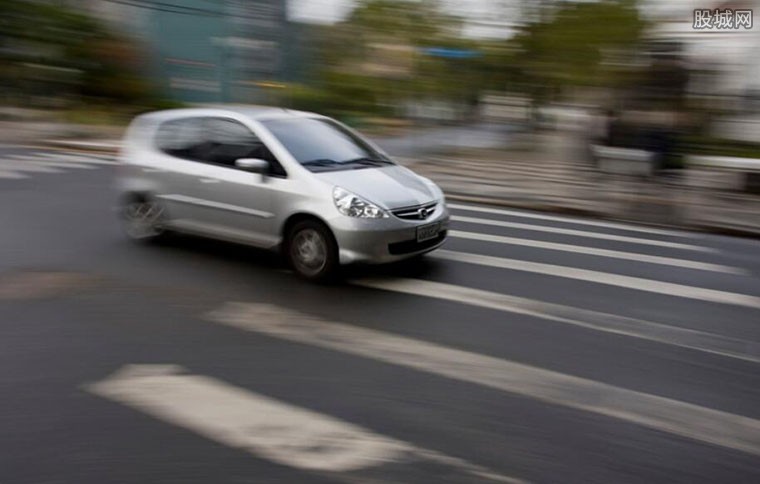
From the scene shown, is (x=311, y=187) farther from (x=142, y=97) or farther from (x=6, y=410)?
(x=142, y=97)

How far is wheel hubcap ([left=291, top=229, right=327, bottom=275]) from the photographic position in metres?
7.43

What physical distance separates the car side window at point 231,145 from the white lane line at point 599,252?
10.1 feet

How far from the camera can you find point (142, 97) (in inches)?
1163

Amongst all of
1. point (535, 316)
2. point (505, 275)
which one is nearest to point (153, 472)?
point (535, 316)

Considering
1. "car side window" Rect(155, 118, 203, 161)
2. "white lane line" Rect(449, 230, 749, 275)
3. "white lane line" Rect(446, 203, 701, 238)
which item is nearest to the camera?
"car side window" Rect(155, 118, 203, 161)

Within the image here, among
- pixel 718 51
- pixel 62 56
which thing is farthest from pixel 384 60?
pixel 62 56

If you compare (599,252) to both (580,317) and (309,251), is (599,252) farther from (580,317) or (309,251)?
(309,251)

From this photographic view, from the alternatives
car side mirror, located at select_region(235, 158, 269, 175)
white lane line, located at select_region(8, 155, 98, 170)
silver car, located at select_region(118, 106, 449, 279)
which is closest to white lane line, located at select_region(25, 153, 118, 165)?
white lane line, located at select_region(8, 155, 98, 170)

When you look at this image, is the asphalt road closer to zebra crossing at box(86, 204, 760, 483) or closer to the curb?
zebra crossing at box(86, 204, 760, 483)

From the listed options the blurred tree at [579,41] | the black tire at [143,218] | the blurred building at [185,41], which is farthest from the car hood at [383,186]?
the blurred building at [185,41]

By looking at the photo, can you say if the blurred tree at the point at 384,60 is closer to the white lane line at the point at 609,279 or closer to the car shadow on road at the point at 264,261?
the white lane line at the point at 609,279

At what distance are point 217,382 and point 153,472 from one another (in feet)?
3.86

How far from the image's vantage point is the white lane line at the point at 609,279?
7.38 m

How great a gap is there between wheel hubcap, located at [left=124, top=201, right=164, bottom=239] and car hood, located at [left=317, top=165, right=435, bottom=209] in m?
2.33
